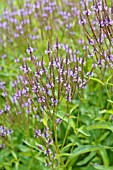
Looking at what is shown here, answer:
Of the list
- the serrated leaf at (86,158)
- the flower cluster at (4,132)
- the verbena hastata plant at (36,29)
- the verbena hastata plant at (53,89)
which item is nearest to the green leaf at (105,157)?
the serrated leaf at (86,158)

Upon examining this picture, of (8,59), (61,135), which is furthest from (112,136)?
(8,59)

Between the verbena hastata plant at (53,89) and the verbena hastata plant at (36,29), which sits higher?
the verbena hastata plant at (36,29)

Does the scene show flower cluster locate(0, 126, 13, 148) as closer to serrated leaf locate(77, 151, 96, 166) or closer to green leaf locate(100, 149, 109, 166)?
serrated leaf locate(77, 151, 96, 166)

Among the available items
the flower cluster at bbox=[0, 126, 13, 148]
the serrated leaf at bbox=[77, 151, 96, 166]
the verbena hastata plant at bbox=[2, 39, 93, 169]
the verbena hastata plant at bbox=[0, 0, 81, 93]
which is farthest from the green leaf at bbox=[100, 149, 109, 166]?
the verbena hastata plant at bbox=[0, 0, 81, 93]

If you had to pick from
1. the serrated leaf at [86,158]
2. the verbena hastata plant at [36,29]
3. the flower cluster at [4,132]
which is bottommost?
the serrated leaf at [86,158]

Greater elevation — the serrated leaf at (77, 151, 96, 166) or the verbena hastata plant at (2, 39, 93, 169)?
the verbena hastata plant at (2, 39, 93, 169)

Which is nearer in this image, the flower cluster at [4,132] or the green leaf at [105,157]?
the green leaf at [105,157]

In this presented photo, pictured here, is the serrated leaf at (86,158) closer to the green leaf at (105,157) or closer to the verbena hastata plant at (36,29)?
the green leaf at (105,157)

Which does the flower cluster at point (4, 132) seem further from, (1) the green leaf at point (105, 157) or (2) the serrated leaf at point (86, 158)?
(1) the green leaf at point (105, 157)

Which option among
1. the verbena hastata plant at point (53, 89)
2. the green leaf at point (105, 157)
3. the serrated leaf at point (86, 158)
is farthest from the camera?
the serrated leaf at point (86, 158)

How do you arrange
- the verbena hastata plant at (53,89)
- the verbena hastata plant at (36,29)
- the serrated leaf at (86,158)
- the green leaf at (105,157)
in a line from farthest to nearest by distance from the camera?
the verbena hastata plant at (36,29), the serrated leaf at (86,158), the green leaf at (105,157), the verbena hastata plant at (53,89)

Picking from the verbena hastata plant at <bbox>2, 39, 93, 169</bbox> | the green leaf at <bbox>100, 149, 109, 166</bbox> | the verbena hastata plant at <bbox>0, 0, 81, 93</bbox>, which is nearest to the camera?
the verbena hastata plant at <bbox>2, 39, 93, 169</bbox>

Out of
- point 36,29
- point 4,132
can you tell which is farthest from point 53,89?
point 36,29
